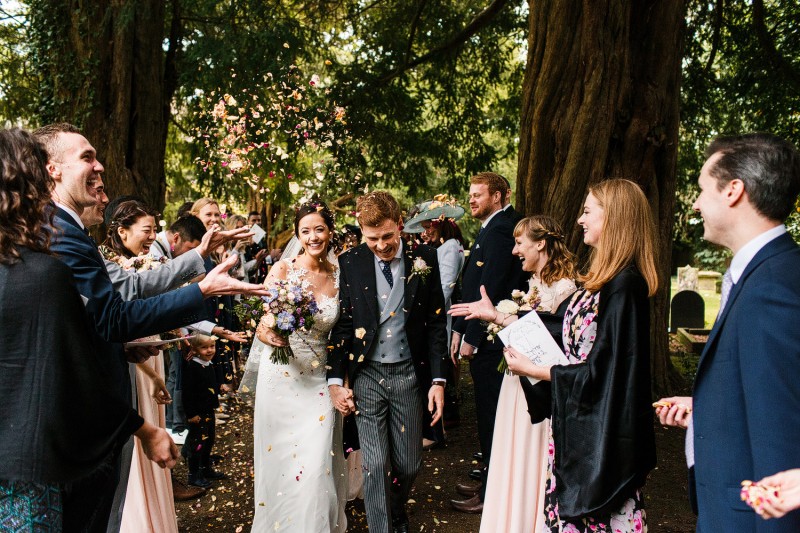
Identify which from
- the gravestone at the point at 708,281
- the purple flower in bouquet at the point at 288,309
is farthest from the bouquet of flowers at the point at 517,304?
the gravestone at the point at 708,281

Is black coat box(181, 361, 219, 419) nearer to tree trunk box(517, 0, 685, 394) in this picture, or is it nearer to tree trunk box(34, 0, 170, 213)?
tree trunk box(517, 0, 685, 394)

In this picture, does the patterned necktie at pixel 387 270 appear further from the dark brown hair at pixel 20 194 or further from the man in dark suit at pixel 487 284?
the dark brown hair at pixel 20 194

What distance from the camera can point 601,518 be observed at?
3199 millimetres

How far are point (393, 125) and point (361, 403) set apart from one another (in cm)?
794

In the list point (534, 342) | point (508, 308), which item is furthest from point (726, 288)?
point (508, 308)

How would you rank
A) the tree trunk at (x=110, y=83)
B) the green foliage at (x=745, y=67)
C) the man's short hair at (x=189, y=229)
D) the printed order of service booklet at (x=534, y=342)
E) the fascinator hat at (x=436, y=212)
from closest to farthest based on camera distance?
1. the printed order of service booklet at (x=534, y=342)
2. the man's short hair at (x=189, y=229)
3. the fascinator hat at (x=436, y=212)
4. the tree trunk at (x=110, y=83)
5. the green foliage at (x=745, y=67)

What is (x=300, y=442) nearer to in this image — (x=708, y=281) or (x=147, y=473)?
(x=147, y=473)

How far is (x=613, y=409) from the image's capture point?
3125mm

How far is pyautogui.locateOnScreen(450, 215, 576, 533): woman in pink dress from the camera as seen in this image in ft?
14.6

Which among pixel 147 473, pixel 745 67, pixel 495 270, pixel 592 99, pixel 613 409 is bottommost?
pixel 147 473

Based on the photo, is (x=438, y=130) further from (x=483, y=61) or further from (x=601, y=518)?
(x=601, y=518)

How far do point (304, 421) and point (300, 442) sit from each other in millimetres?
148

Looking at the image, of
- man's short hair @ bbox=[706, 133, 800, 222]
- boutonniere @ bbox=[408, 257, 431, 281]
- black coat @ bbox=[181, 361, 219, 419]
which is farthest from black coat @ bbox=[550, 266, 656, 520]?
black coat @ bbox=[181, 361, 219, 419]

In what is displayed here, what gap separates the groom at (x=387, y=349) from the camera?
4.67 meters
